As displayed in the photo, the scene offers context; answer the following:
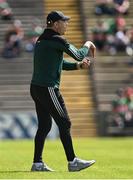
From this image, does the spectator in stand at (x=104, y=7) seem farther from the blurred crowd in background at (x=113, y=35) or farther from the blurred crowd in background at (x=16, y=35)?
the blurred crowd in background at (x=16, y=35)

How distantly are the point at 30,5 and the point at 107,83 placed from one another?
5.22m

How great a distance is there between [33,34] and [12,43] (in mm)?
1184

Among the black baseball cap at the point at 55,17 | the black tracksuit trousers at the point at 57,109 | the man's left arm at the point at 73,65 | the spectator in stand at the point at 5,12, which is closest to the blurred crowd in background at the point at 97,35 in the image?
the spectator in stand at the point at 5,12

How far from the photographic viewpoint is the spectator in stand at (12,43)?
2828cm

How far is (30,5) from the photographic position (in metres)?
31.3

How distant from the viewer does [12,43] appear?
2842 cm

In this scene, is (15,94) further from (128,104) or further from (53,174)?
(53,174)

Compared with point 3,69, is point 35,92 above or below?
above

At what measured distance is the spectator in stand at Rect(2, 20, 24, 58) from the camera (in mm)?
28281

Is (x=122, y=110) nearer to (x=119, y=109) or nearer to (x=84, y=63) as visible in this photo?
(x=119, y=109)

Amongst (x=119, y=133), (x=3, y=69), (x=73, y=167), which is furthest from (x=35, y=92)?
(x=3, y=69)

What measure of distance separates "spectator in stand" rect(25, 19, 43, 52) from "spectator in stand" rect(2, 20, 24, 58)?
33cm

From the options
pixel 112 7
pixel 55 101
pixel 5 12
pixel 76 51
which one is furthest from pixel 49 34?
pixel 112 7

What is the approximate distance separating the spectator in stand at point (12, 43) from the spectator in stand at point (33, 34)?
1.08ft
